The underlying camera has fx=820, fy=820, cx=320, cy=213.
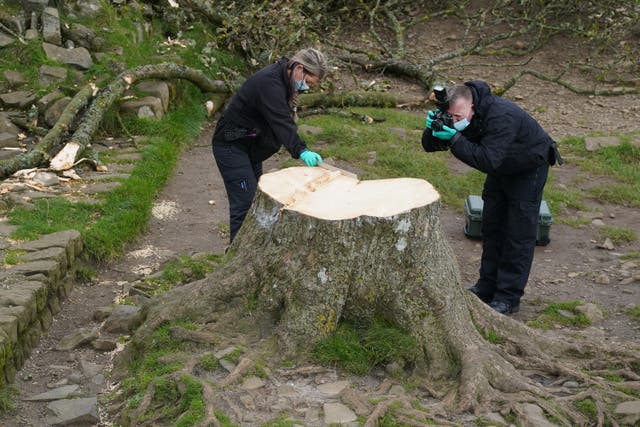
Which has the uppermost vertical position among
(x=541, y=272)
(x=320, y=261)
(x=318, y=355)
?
(x=320, y=261)

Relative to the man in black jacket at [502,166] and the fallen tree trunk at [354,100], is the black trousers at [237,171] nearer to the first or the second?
the man in black jacket at [502,166]

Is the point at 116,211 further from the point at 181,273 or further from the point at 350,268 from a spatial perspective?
the point at 350,268

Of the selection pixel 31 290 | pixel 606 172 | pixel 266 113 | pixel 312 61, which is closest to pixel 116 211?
pixel 31 290

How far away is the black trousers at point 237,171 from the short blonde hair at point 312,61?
804mm

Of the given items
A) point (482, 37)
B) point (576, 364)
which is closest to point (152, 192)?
point (576, 364)

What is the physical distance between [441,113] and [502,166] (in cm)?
61

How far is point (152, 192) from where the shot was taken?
7.93 metres

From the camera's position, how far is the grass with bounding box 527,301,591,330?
5696 mm

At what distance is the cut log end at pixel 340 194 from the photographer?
427cm

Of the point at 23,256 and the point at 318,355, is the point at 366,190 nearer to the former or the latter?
the point at 318,355

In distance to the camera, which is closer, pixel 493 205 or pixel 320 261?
pixel 320 261

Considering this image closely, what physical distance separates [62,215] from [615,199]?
18.1 ft

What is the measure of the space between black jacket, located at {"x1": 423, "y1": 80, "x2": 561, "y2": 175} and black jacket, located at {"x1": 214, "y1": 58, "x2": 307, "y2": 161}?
3.06 feet

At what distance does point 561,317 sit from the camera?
19.2 ft
